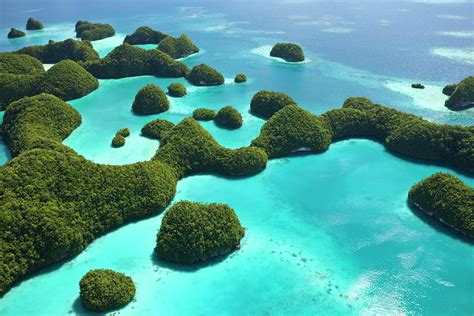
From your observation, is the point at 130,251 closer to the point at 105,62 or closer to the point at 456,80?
the point at 105,62

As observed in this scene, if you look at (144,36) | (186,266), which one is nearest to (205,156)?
(186,266)

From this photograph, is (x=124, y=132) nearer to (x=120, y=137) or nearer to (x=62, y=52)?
(x=120, y=137)

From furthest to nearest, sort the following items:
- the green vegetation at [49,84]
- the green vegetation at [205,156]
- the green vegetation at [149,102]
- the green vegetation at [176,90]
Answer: the green vegetation at [176,90]
the green vegetation at [49,84]
the green vegetation at [149,102]
the green vegetation at [205,156]

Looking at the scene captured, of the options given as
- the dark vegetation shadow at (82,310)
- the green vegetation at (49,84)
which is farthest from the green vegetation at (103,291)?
the green vegetation at (49,84)

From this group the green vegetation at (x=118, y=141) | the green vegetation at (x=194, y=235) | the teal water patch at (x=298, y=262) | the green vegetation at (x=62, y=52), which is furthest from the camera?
the green vegetation at (x=62, y=52)

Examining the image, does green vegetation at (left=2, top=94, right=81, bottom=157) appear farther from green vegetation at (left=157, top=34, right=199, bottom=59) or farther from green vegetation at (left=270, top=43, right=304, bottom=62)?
green vegetation at (left=270, top=43, right=304, bottom=62)

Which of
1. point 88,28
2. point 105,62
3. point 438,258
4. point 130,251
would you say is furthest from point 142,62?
point 438,258

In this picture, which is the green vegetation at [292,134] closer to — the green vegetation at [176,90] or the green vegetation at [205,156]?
the green vegetation at [205,156]
